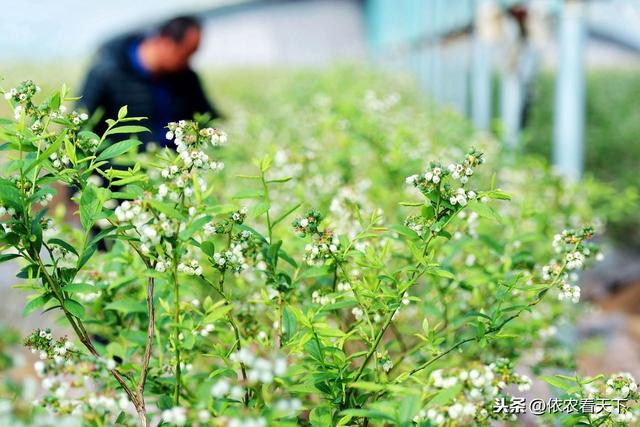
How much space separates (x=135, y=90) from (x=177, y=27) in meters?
0.41

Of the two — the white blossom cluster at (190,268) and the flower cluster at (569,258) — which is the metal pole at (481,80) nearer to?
the flower cluster at (569,258)

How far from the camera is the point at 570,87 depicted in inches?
177

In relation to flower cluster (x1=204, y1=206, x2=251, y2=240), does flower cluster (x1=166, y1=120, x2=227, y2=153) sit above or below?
above

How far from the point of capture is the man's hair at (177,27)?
3934mm

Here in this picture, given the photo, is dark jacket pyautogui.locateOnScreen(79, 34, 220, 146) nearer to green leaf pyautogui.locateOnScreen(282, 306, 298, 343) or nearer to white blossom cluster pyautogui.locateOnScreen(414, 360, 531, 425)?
green leaf pyautogui.locateOnScreen(282, 306, 298, 343)

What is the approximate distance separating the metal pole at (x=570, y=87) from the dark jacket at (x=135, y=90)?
7.03ft

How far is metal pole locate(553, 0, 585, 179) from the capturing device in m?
4.43

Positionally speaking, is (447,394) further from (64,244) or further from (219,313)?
(64,244)

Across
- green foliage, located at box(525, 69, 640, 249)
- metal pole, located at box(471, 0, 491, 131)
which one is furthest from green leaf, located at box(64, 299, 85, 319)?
metal pole, located at box(471, 0, 491, 131)

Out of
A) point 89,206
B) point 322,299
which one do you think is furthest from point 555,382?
point 89,206

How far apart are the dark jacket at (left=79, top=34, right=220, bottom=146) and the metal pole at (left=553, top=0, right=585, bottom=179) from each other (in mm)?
2142

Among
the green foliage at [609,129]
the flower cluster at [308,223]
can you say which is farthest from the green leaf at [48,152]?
the green foliage at [609,129]

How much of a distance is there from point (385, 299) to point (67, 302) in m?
0.55

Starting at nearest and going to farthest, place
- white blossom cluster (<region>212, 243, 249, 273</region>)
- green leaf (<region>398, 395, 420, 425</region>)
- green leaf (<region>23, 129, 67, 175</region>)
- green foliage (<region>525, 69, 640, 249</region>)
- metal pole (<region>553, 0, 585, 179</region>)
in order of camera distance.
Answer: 1. green leaf (<region>398, 395, 420, 425</region>)
2. green leaf (<region>23, 129, 67, 175</region>)
3. white blossom cluster (<region>212, 243, 249, 273</region>)
4. metal pole (<region>553, 0, 585, 179</region>)
5. green foliage (<region>525, 69, 640, 249</region>)
